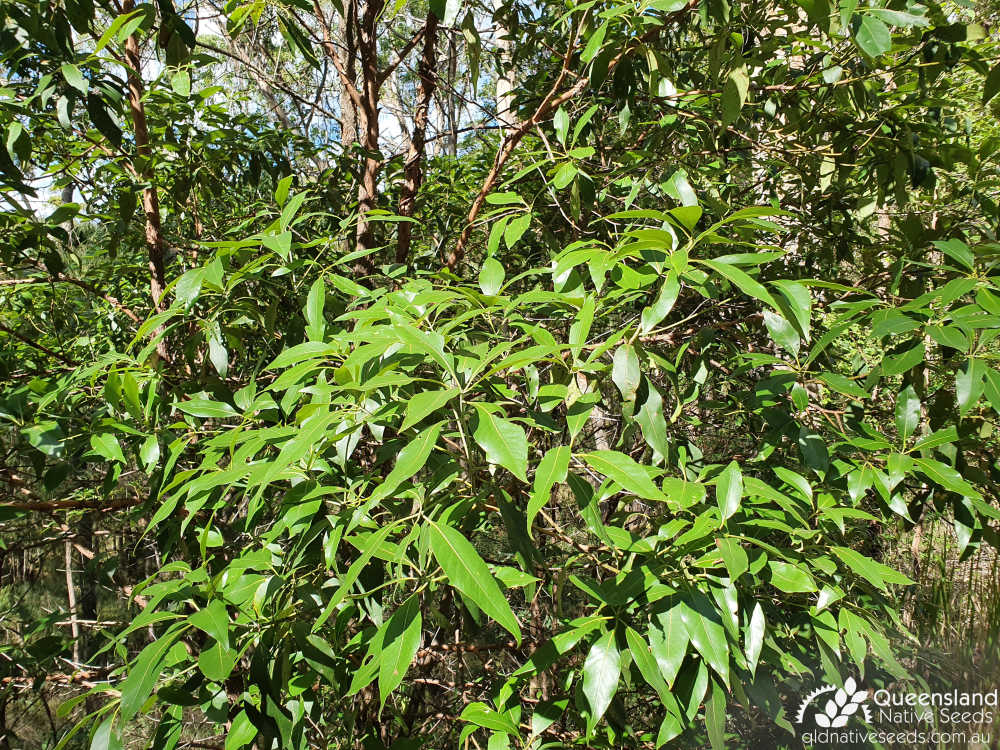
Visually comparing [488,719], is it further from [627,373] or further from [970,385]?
[970,385]

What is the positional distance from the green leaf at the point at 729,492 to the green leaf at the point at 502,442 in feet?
1.11

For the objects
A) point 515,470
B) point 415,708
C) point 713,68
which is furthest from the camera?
point 415,708

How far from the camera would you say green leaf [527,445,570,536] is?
75 cm

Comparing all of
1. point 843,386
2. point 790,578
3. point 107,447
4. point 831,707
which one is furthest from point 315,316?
point 831,707

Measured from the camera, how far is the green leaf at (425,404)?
72 cm

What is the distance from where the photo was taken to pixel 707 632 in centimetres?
84

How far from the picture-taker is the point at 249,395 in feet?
4.21

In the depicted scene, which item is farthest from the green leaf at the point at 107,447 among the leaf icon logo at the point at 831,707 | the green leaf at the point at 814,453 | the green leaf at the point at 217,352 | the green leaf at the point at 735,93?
the leaf icon logo at the point at 831,707

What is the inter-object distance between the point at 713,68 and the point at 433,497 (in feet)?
3.95

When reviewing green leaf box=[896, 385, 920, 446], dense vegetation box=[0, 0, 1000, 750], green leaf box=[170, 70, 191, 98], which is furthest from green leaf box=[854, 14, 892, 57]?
green leaf box=[170, 70, 191, 98]

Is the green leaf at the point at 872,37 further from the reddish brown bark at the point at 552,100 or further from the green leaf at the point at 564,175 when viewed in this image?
the green leaf at the point at 564,175

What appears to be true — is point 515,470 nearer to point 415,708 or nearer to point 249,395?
point 249,395

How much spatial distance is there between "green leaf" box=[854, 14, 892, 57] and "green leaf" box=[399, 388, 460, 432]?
0.94 m

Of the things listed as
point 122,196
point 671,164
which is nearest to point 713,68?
point 671,164
